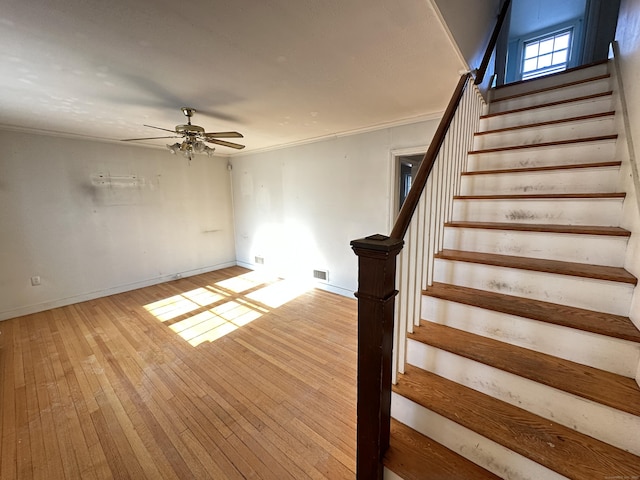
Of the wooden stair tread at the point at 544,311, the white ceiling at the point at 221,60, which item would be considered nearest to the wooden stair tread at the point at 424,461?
the wooden stair tread at the point at 544,311

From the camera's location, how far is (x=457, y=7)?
1607 millimetres

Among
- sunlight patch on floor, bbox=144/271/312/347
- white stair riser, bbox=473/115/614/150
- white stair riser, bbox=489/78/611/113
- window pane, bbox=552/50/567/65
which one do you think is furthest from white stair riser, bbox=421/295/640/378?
window pane, bbox=552/50/567/65

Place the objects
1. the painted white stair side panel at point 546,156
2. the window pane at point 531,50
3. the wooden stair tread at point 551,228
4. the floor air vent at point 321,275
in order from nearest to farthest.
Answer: the wooden stair tread at point 551,228, the painted white stair side panel at point 546,156, the floor air vent at point 321,275, the window pane at point 531,50

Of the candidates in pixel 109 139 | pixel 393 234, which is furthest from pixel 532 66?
pixel 109 139

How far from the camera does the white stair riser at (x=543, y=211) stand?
1464 millimetres

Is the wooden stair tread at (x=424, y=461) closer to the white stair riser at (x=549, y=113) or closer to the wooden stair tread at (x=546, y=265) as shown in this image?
the wooden stair tread at (x=546, y=265)

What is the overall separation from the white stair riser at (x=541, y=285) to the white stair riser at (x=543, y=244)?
0.22 m

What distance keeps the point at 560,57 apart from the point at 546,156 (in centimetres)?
456

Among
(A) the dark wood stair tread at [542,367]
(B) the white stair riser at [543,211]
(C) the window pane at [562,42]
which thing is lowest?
(A) the dark wood stair tread at [542,367]

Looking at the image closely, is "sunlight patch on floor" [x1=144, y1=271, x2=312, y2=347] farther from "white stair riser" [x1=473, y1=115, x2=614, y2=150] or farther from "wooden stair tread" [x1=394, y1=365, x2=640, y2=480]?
"white stair riser" [x1=473, y1=115, x2=614, y2=150]

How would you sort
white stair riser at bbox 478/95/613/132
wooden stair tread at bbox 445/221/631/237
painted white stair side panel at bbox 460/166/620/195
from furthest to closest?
white stair riser at bbox 478/95/613/132, painted white stair side panel at bbox 460/166/620/195, wooden stair tread at bbox 445/221/631/237

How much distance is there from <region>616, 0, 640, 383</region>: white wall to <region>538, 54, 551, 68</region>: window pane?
3642 millimetres

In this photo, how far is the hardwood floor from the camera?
1.52 meters

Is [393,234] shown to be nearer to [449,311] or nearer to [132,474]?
[449,311]
